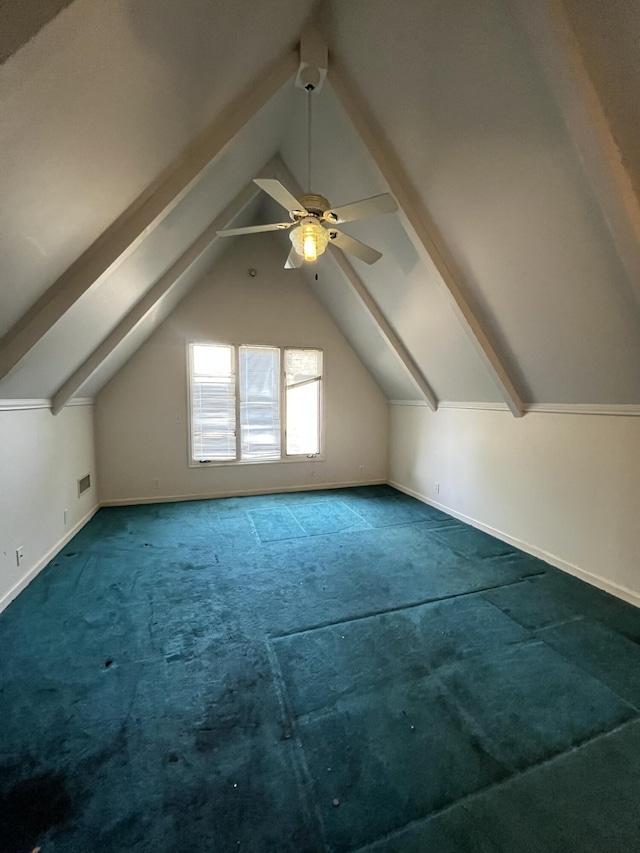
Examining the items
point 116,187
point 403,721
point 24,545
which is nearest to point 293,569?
point 403,721

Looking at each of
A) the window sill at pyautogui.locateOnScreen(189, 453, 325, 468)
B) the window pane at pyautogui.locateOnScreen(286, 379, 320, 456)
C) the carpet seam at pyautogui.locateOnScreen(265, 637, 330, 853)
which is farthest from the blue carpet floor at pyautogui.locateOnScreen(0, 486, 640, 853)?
the window pane at pyautogui.locateOnScreen(286, 379, 320, 456)

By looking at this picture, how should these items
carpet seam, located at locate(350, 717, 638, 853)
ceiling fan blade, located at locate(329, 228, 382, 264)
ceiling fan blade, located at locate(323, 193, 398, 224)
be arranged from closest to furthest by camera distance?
carpet seam, located at locate(350, 717, 638, 853) < ceiling fan blade, located at locate(323, 193, 398, 224) < ceiling fan blade, located at locate(329, 228, 382, 264)

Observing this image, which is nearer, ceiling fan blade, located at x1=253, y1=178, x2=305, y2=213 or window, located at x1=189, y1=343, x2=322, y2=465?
ceiling fan blade, located at x1=253, y1=178, x2=305, y2=213

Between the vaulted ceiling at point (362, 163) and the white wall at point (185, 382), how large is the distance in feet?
4.49

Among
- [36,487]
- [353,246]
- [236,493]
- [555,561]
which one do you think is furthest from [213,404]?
[555,561]

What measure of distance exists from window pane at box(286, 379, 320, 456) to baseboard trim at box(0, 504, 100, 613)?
277 centimetres

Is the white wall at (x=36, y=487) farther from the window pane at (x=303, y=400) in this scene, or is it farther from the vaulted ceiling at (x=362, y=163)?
the window pane at (x=303, y=400)

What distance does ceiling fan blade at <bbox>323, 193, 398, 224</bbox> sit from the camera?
1.99 m

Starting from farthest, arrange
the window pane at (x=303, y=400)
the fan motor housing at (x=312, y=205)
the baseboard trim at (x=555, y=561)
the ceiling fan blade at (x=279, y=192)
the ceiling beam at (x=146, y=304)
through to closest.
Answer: the window pane at (x=303, y=400) → the ceiling beam at (x=146, y=304) → the baseboard trim at (x=555, y=561) → the fan motor housing at (x=312, y=205) → the ceiling fan blade at (x=279, y=192)

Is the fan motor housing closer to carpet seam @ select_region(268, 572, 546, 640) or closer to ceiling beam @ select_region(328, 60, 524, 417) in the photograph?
ceiling beam @ select_region(328, 60, 524, 417)

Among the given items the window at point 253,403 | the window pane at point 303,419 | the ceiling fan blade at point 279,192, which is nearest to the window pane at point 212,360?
the window at point 253,403

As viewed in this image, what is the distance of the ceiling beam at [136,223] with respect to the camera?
2.24 meters

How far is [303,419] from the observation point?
18.3 ft

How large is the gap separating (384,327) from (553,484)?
2.39m
